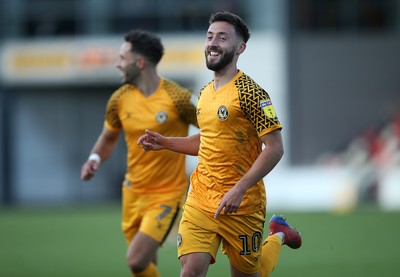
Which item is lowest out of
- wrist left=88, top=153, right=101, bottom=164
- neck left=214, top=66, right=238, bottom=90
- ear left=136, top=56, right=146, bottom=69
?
Result: wrist left=88, top=153, right=101, bottom=164

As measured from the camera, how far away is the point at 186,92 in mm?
9555

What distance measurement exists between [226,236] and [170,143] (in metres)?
0.97

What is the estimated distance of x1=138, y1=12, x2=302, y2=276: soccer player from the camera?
7.36m

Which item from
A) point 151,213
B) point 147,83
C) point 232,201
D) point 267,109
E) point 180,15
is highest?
point 267,109

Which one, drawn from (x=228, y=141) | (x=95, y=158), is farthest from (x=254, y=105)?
(x=95, y=158)

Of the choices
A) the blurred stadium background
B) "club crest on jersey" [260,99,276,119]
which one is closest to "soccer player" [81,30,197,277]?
"club crest on jersey" [260,99,276,119]

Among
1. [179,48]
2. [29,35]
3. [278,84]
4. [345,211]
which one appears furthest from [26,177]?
[345,211]

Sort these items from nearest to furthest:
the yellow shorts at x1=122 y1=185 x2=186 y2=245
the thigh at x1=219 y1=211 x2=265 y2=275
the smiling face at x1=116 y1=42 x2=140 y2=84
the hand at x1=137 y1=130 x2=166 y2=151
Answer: the thigh at x1=219 y1=211 x2=265 y2=275 < the hand at x1=137 y1=130 x2=166 y2=151 < the yellow shorts at x1=122 y1=185 x2=186 y2=245 < the smiling face at x1=116 y1=42 x2=140 y2=84

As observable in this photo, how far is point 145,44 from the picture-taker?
959 centimetres

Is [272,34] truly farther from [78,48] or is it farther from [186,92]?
[186,92]

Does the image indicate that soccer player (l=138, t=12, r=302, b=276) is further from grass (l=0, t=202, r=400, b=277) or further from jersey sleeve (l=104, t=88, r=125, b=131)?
grass (l=0, t=202, r=400, b=277)

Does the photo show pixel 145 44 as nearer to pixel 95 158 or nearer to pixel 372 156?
pixel 95 158

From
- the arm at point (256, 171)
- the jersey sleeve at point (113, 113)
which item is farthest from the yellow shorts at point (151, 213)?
the arm at point (256, 171)

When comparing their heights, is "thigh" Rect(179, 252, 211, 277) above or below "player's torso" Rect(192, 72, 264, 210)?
below
